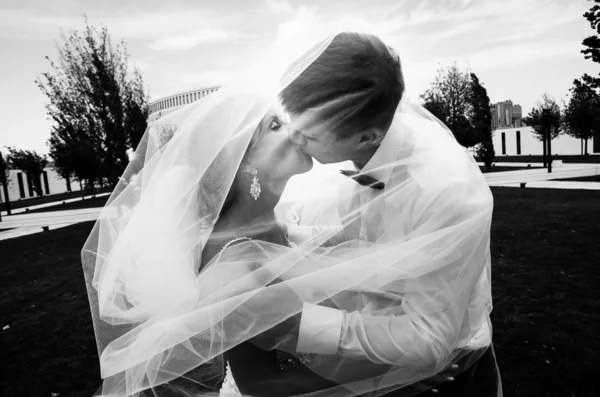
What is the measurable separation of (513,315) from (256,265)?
15.9 ft

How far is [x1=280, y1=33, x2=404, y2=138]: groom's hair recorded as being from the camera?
1.43m

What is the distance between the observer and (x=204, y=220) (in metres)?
1.59

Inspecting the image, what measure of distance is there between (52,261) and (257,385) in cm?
1029

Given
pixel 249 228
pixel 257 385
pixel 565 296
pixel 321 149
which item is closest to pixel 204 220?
pixel 249 228

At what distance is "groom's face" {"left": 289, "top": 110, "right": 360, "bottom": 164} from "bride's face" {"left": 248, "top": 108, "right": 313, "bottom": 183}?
31 mm

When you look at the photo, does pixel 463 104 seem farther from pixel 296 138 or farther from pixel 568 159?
pixel 296 138

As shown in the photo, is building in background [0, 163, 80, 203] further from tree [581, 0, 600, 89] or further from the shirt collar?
the shirt collar

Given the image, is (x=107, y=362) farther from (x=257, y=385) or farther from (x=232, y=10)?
(x=232, y=10)

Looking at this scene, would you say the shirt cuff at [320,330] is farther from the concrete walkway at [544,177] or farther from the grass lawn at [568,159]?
the grass lawn at [568,159]

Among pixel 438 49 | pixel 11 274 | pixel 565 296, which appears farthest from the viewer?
pixel 11 274

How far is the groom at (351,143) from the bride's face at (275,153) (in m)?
0.04

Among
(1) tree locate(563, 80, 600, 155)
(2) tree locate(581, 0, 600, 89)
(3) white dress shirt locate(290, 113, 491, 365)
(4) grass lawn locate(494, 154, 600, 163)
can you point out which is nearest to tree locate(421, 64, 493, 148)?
(1) tree locate(563, 80, 600, 155)

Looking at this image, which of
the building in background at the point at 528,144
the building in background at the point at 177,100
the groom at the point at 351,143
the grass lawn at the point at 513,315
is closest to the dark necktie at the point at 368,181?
the groom at the point at 351,143

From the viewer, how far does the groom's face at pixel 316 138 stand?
1.50 m
